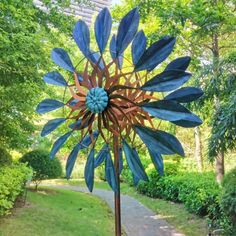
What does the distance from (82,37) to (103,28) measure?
0.56 ft

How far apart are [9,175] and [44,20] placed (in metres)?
2.82

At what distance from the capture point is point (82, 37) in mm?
2049

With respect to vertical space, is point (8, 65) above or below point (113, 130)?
above

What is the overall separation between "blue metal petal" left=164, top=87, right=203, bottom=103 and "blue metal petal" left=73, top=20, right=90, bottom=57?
594mm

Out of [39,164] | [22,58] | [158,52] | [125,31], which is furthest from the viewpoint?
[39,164]

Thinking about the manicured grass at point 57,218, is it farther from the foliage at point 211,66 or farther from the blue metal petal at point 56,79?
the blue metal petal at point 56,79

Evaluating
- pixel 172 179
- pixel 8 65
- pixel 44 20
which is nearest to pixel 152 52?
pixel 8 65

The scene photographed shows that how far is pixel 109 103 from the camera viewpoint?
1.80 m

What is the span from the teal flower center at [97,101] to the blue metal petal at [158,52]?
0.85ft

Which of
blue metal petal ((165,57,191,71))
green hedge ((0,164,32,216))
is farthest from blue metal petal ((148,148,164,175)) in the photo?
green hedge ((0,164,32,216))

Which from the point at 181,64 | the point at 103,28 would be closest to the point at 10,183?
the point at 103,28

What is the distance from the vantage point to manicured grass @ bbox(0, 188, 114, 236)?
5.64m

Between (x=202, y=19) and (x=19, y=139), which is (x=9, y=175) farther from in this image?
(x=202, y=19)

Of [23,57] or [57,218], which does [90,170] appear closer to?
[23,57]
